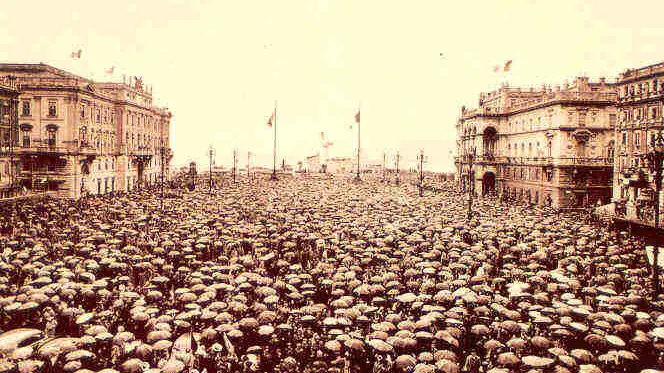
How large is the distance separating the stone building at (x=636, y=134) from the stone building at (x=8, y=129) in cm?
6506

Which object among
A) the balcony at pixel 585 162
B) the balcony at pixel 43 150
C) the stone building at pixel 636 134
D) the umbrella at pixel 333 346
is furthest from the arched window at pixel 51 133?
the balcony at pixel 585 162

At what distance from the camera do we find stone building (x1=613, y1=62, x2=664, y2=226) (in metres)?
47.2

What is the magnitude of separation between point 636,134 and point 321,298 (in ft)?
142

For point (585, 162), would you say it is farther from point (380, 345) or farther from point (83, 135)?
point (83, 135)

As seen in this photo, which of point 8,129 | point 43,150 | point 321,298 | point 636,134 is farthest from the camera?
point 43,150

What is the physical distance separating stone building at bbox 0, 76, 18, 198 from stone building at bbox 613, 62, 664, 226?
6506 centimetres

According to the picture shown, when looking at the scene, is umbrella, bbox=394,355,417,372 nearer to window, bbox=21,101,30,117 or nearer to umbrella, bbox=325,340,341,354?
umbrella, bbox=325,340,341,354

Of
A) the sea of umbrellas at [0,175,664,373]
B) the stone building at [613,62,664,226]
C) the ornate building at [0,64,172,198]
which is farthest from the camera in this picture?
the ornate building at [0,64,172,198]

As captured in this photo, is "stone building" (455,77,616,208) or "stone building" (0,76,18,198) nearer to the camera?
"stone building" (0,76,18,198)

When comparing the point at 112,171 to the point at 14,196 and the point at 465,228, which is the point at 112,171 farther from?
the point at 465,228

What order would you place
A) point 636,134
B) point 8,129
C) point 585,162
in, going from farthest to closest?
1. point 585,162
2. point 8,129
3. point 636,134

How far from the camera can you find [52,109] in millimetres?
61062

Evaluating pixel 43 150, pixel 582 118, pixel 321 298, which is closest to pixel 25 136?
pixel 43 150

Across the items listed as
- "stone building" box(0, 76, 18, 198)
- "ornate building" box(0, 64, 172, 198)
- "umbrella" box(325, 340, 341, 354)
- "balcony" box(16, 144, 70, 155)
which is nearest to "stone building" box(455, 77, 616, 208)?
"umbrella" box(325, 340, 341, 354)
